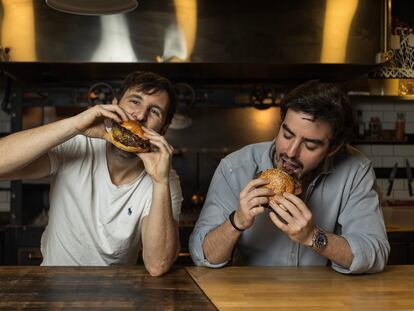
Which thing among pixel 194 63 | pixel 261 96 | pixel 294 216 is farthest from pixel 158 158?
pixel 261 96

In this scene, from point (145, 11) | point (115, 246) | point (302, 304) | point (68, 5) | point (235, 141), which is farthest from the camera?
point (235, 141)

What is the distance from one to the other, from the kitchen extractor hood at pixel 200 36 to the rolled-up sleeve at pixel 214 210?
5.48 ft

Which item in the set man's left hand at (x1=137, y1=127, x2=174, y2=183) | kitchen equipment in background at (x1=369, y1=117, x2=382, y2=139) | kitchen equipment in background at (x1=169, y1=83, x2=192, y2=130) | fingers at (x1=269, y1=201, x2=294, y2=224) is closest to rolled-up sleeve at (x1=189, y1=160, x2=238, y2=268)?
man's left hand at (x1=137, y1=127, x2=174, y2=183)

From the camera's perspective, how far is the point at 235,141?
4215mm

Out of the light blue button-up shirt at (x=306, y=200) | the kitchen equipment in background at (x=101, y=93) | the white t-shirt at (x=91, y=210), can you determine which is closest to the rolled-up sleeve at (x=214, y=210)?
the light blue button-up shirt at (x=306, y=200)

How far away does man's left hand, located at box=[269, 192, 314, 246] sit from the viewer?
1.73 metres

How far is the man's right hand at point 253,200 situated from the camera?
178 centimetres

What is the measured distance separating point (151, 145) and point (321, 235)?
713 millimetres

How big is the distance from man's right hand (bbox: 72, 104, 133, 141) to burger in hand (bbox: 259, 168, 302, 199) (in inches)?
22.5

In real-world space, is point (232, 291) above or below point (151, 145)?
below

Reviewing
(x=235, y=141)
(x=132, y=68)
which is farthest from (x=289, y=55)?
(x=132, y=68)

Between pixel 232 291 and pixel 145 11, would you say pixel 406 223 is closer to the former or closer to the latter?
pixel 145 11

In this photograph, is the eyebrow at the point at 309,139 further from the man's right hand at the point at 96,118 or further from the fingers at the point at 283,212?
the man's right hand at the point at 96,118

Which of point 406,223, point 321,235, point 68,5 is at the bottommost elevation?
point 406,223
